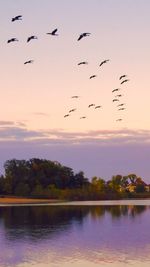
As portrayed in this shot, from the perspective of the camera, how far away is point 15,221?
8369 cm

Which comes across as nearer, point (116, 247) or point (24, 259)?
point (24, 259)

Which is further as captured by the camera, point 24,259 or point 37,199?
point 37,199

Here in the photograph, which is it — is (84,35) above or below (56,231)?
above

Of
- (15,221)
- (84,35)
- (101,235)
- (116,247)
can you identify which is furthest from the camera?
(15,221)

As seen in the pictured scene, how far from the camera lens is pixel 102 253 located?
4744 cm

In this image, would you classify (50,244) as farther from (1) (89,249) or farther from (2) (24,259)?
(2) (24,259)

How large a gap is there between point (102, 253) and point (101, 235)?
16424 mm

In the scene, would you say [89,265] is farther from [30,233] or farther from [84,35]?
[30,233]

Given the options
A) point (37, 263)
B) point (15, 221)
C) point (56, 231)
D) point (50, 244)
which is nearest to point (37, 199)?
point (15, 221)

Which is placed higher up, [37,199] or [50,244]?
[37,199]

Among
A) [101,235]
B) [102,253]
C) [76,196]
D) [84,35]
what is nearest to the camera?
[84,35]

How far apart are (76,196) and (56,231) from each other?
5173 inches

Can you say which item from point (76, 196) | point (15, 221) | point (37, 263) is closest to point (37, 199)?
point (76, 196)

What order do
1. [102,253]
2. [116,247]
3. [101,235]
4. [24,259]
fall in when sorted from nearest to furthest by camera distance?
[24,259] → [102,253] → [116,247] → [101,235]
